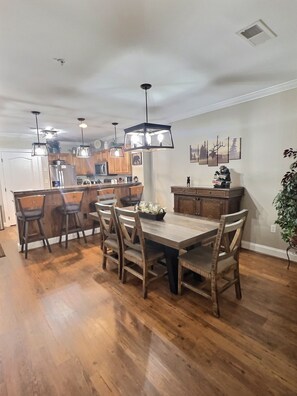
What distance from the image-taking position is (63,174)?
6656 millimetres

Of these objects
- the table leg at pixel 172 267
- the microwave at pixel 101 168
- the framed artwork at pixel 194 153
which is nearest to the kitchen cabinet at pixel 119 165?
the microwave at pixel 101 168

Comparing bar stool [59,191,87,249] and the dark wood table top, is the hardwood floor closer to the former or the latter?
the dark wood table top

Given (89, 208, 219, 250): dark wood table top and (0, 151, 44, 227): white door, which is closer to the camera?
(89, 208, 219, 250): dark wood table top

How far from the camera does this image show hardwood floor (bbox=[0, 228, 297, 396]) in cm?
148

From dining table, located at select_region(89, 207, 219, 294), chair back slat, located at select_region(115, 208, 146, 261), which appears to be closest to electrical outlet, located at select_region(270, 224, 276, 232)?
dining table, located at select_region(89, 207, 219, 294)

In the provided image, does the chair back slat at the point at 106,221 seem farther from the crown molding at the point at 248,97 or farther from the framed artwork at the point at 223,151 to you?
the crown molding at the point at 248,97

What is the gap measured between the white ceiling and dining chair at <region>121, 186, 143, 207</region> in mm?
1867

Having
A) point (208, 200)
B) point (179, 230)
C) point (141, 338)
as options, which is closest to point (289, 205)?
point (208, 200)

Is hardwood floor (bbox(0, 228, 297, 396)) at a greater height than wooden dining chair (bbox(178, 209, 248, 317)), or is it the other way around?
wooden dining chair (bbox(178, 209, 248, 317))

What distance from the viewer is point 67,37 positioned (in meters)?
1.79

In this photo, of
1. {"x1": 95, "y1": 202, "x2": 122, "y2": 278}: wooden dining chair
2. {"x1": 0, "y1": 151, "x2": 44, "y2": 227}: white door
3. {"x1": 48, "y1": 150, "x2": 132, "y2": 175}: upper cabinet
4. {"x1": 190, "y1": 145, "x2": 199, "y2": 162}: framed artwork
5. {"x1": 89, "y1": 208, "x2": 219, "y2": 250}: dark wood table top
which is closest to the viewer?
{"x1": 89, "y1": 208, "x2": 219, "y2": 250}: dark wood table top

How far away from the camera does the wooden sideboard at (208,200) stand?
352 cm

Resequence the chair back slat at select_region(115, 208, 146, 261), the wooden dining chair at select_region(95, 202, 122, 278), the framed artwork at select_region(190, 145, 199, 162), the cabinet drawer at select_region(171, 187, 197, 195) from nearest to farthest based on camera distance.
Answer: the chair back slat at select_region(115, 208, 146, 261)
the wooden dining chair at select_region(95, 202, 122, 278)
the cabinet drawer at select_region(171, 187, 197, 195)
the framed artwork at select_region(190, 145, 199, 162)

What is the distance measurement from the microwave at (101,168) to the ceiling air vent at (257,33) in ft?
17.7
